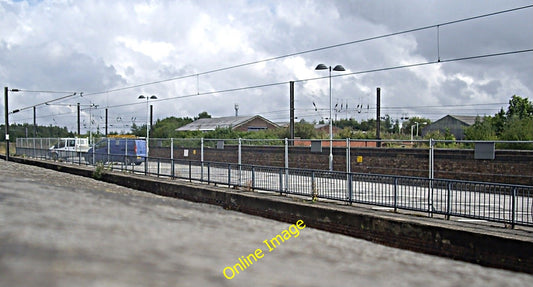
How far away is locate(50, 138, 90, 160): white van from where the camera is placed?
122 feet

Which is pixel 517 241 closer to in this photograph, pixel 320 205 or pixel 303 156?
pixel 320 205

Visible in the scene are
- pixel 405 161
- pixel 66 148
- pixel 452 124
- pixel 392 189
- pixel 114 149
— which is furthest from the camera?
pixel 452 124

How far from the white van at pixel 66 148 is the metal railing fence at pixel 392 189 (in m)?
19.8

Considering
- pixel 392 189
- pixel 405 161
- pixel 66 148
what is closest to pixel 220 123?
pixel 66 148

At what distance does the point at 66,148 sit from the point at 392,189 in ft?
132

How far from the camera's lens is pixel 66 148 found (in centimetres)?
4659

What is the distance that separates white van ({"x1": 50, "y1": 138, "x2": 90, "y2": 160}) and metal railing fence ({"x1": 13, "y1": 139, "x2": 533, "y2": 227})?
19752 mm

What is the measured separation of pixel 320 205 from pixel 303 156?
1491cm

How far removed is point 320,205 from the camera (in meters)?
13.5

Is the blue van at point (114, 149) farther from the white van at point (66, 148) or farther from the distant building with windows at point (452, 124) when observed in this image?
the distant building with windows at point (452, 124)

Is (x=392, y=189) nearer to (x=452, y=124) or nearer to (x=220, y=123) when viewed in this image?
(x=220, y=123)

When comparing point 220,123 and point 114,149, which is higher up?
point 220,123

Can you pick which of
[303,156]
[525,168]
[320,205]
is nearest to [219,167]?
[320,205]

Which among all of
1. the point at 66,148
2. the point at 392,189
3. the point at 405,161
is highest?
the point at 66,148
